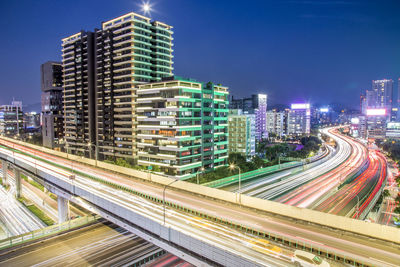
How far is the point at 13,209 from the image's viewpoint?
220 feet

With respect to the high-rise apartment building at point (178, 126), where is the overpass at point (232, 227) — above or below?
below

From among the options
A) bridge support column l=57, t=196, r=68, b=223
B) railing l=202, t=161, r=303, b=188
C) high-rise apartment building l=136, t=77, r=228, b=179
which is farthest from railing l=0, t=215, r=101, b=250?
high-rise apartment building l=136, t=77, r=228, b=179

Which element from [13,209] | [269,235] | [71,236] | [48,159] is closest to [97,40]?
[48,159]

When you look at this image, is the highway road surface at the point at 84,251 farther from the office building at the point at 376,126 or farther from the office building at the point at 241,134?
the office building at the point at 376,126

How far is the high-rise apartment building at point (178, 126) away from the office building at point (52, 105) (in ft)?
261

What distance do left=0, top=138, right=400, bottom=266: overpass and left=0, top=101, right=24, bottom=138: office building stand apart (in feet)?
612

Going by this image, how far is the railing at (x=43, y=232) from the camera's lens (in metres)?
35.3

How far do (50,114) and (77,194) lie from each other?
110724 mm

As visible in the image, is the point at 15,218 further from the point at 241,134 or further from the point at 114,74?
the point at 241,134

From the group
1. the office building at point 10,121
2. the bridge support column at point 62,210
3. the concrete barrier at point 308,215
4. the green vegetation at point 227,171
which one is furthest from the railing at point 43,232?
the office building at point 10,121

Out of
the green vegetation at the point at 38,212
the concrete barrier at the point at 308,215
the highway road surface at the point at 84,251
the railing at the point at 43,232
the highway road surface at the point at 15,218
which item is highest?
the concrete barrier at the point at 308,215

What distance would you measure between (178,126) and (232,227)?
1617 inches

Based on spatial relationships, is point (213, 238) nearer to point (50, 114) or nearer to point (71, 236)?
point (71, 236)

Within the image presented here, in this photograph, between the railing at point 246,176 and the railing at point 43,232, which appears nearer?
the railing at point 43,232
